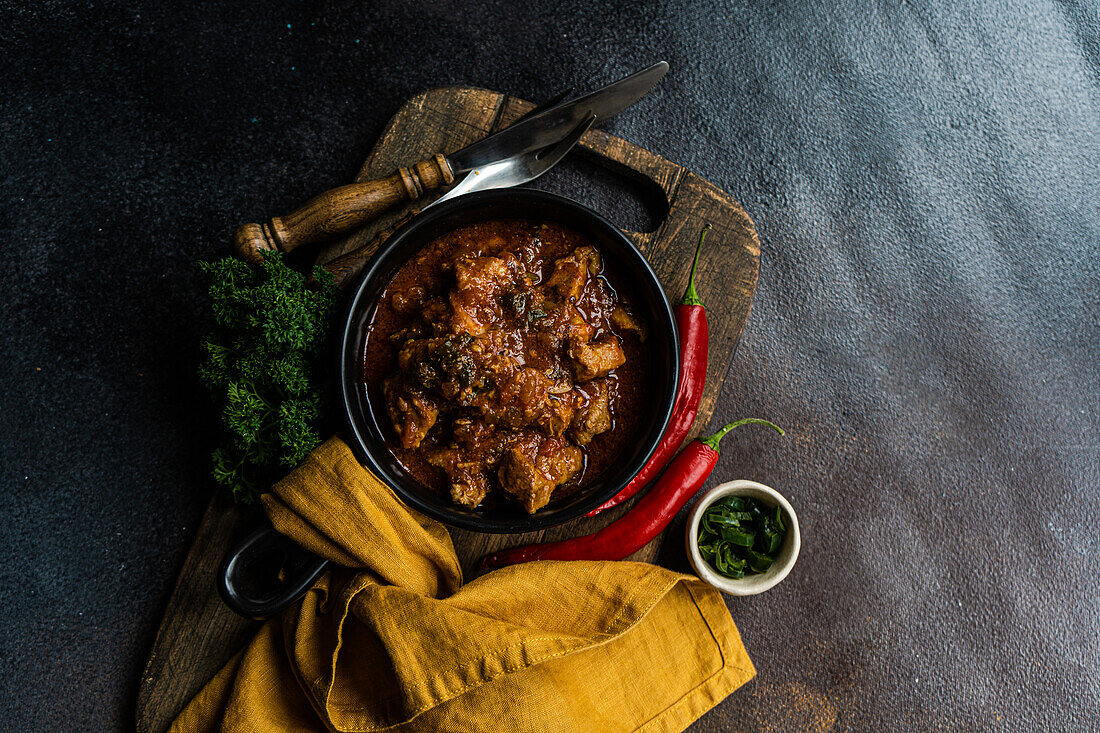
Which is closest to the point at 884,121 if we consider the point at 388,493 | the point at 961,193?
the point at 961,193

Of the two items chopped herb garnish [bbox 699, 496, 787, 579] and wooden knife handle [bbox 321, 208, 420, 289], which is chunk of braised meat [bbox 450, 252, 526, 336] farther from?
chopped herb garnish [bbox 699, 496, 787, 579]

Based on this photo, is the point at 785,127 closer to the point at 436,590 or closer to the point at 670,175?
the point at 670,175

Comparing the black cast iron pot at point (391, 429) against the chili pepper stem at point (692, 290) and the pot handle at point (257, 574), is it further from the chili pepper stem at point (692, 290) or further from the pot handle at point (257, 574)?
the chili pepper stem at point (692, 290)

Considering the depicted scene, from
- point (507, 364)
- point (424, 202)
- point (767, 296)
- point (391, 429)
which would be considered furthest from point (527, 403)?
point (767, 296)

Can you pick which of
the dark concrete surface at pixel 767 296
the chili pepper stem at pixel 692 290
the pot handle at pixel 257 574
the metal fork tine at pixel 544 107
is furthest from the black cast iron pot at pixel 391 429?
the dark concrete surface at pixel 767 296

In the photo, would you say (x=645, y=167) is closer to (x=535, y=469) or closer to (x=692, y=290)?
(x=692, y=290)
